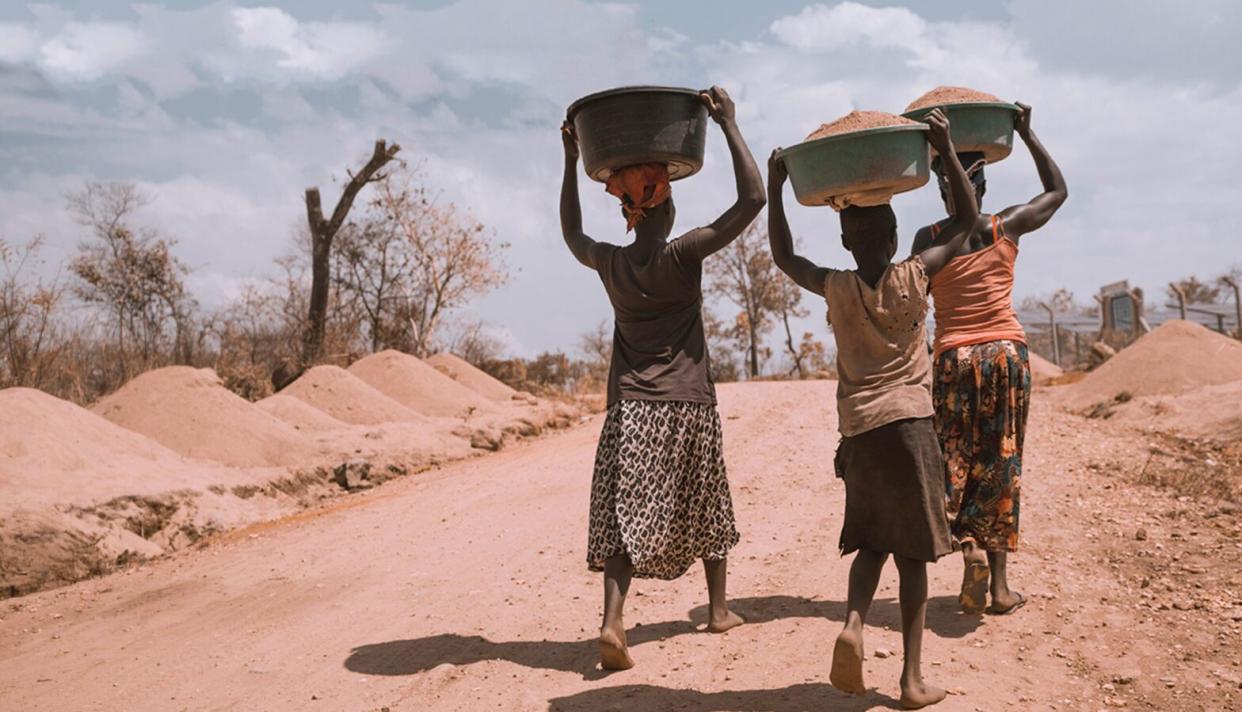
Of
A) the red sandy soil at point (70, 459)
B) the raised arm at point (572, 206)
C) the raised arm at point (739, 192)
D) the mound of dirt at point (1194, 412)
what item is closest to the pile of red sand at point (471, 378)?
the red sandy soil at point (70, 459)

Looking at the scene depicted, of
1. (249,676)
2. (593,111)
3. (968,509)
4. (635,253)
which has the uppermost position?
(593,111)

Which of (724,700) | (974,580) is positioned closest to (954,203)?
(974,580)

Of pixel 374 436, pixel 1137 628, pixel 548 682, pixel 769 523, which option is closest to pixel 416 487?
pixel 374 436

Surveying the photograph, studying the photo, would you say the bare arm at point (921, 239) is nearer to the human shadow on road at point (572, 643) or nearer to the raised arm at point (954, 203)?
the raised arm at point (954, 203)

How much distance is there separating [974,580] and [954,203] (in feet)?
5.22

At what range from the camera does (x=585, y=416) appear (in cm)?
1470

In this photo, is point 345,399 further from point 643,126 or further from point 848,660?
point 848,660

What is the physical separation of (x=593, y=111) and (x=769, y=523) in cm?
292

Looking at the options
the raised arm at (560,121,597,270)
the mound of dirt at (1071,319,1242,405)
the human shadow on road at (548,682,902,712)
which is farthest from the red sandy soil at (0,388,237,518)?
the mound of dirt at (1071,319,1242,405)

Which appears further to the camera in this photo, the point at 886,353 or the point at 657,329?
the point at 657,329

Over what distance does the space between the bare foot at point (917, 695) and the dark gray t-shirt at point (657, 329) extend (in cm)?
127

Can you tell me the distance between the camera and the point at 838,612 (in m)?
4.45

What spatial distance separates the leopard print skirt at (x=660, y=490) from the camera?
397 cm

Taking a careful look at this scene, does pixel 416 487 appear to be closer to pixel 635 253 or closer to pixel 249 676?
pixel 249 676
